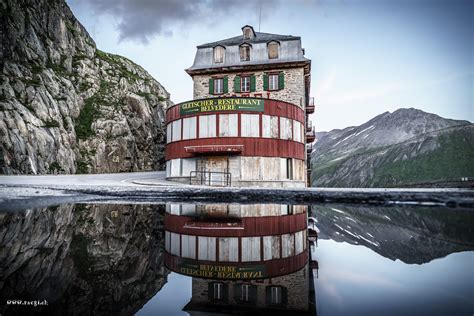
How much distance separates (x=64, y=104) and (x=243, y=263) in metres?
39.3

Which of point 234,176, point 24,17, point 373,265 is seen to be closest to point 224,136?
point 234,176

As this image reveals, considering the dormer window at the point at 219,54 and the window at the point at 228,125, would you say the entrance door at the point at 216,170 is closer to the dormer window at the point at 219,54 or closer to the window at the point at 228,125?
the window at the point at 228,125

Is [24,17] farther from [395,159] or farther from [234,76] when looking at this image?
[395,159]

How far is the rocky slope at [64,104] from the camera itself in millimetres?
28172

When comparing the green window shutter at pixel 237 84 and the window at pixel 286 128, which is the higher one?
the green window shutter at pixel 237 84

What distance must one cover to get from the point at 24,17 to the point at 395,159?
14792 centimetres

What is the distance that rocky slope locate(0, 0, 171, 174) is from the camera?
28.2m

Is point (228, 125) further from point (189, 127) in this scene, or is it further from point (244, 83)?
point (244, 83)

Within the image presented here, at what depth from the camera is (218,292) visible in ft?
6.16

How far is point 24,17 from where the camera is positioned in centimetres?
3666

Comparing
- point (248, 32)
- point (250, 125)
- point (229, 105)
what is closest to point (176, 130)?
point (229, 105)

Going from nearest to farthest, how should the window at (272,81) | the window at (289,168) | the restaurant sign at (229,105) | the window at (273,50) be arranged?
the restaurant sign at (229,105), the window at (289,168), the window at (272,81), the window at (273,50)

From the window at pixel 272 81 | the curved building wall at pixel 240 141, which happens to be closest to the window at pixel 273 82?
the window at pixel 272 81

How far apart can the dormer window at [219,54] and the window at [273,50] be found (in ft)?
15.8
